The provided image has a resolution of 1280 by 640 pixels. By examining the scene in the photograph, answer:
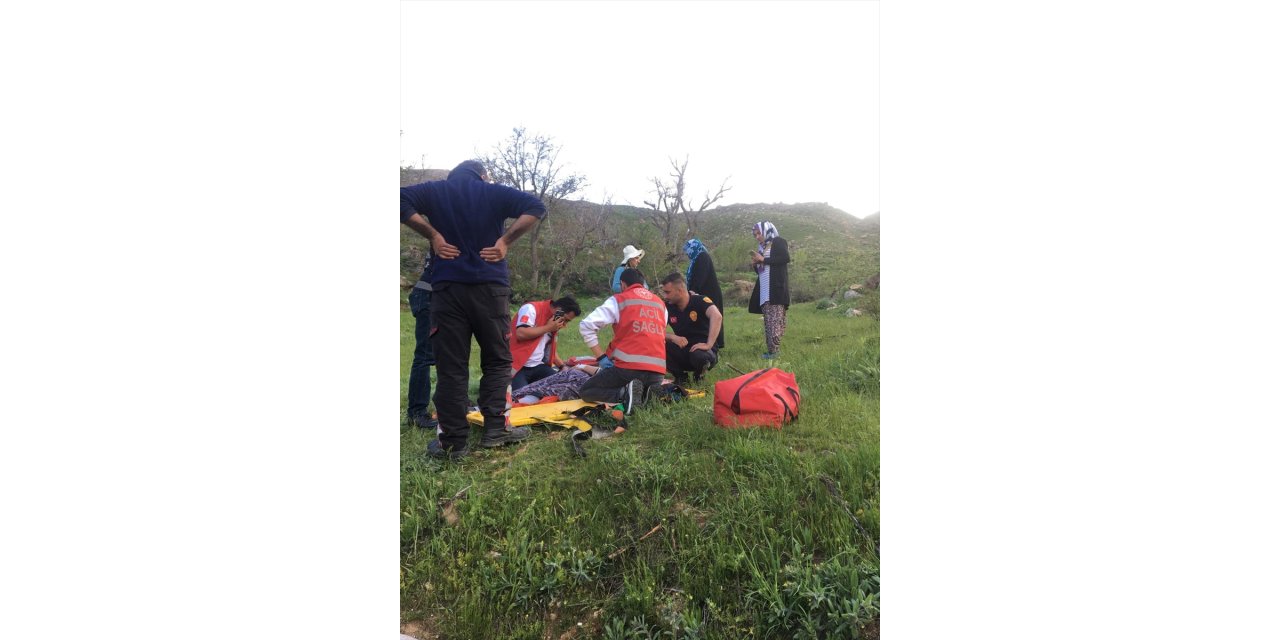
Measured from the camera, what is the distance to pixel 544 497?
199cm

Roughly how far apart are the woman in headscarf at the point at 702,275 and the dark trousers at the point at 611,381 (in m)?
0.83

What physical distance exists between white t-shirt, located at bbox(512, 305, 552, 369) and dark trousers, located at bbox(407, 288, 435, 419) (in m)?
1.77

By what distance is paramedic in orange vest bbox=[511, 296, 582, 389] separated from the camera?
13.8 feet

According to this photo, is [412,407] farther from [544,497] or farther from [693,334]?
[693,334]

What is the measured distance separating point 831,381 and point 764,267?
0.94 meters

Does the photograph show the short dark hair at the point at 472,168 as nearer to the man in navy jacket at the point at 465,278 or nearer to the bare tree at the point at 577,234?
the man in navy jacket at the point at 465,278

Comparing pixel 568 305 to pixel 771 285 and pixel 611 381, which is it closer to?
pixel 611 381

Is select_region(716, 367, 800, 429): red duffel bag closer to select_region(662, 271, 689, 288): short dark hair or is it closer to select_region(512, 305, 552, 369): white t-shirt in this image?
select_region(662, 271, 689, 288): short dark hair

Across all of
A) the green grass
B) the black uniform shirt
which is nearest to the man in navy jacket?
the green grass

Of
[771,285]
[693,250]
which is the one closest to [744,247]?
[771,285]

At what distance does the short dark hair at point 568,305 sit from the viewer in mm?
4039

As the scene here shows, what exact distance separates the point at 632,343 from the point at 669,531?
2.17 metres
